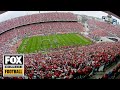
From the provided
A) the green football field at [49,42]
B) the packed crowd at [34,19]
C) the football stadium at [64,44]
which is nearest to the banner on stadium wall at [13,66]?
the football stadium at [64,44]

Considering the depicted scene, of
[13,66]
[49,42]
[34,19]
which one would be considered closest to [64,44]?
[49,42]

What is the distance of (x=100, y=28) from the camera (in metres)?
9.12

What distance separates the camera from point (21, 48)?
8.71 meters

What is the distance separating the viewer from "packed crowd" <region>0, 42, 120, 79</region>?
8656 millimetres

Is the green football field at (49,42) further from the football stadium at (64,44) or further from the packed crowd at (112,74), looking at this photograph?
the packed crowd at (112,74)

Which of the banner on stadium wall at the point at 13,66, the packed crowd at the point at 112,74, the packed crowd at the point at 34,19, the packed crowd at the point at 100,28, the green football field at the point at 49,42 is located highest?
the packed crowd at the point at 34,19

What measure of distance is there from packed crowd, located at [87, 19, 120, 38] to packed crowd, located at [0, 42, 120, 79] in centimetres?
29

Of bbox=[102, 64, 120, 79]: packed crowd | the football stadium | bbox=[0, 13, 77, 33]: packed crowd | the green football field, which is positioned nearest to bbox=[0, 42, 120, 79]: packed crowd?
the football stadium

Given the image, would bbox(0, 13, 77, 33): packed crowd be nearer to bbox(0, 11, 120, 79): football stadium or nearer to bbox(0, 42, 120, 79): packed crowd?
bbox(0, 11, 120, 79): football stadium

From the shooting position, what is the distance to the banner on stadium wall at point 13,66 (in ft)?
27.9
